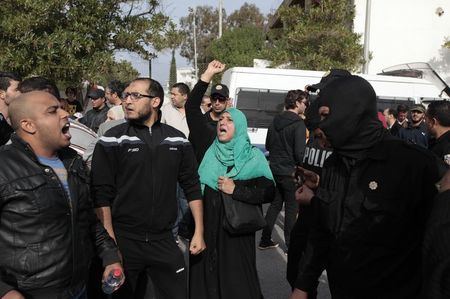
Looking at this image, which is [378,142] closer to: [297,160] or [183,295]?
[183,295]

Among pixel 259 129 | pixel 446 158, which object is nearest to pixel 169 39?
pixel 259 129

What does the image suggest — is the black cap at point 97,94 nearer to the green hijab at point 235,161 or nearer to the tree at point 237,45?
the green hijab at point 235,161

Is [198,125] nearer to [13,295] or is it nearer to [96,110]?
[13,295]

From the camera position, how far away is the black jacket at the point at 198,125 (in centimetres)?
431

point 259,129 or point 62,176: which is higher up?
point 62,176

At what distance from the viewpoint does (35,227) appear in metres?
2.30

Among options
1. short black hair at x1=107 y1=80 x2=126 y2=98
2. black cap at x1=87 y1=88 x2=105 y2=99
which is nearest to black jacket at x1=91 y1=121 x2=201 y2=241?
short black hair at x1=107 y1=80 x2=126 y2=98

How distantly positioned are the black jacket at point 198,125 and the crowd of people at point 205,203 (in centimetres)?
1

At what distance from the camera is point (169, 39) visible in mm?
10102

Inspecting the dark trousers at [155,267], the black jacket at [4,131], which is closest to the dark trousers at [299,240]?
the dark trousers at [155,267]

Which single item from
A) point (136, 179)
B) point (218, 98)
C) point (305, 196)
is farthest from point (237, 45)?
point (305, 196)

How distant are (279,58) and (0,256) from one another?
15622 millimetres

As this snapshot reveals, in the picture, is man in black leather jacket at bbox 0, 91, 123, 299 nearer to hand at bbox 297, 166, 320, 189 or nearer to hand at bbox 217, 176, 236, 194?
hand at bbox 217, 176, 236, 194

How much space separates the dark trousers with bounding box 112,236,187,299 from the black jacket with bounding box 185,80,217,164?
1138mm
